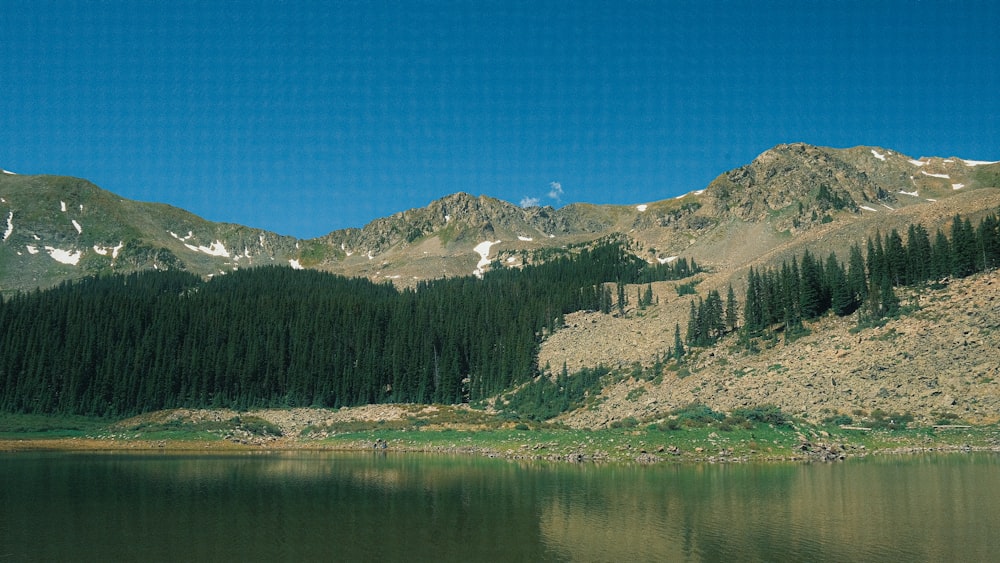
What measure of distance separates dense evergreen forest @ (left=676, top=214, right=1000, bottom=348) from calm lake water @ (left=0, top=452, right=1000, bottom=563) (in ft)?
133

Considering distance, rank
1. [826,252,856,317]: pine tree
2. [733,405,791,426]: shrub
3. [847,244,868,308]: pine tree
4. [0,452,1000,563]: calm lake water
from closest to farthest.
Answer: [0,452,1000,563]: calm lake water, [733,405,791,426]: shrub, [826,252,856,317]: pine tree, [847,244,868,308]: pine tree

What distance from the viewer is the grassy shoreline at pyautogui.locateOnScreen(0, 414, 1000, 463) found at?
174ft

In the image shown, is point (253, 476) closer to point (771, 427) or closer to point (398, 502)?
point (398, 502)

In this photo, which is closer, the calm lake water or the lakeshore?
the calm lake water

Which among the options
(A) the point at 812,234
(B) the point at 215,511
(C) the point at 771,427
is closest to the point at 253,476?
(B) the point at 215,511

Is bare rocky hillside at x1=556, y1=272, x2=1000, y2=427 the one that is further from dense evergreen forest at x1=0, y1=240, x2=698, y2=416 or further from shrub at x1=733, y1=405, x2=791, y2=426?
dense evergreen forest at x1=0, y1=240, x2=698, y2=416

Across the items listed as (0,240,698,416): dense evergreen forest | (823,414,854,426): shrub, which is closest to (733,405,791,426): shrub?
(823,414,854,426): shrub

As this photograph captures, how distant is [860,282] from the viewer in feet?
289

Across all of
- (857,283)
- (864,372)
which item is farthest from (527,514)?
(857,283)

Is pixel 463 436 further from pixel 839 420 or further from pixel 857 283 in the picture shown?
pixel 857 283

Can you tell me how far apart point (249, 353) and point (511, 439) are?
7646 cm

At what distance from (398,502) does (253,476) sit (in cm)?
1956

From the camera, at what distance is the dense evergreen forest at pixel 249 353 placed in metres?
122

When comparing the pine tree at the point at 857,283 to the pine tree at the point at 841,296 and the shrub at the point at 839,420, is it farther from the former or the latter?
the shrub at the point at 839,420
